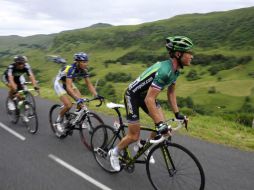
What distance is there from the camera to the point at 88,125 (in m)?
8.50

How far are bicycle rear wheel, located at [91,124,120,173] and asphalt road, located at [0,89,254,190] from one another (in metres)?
0.15

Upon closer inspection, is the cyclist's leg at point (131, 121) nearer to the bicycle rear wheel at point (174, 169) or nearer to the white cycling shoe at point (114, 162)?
the white cycling shoe at point (114, 162)

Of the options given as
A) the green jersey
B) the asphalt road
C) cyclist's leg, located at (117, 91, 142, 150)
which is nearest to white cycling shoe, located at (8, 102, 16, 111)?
the asphalt road

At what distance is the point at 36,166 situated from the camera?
24.7 ft

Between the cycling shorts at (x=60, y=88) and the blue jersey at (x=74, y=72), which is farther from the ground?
the blue jersey at (x=74, y=72)

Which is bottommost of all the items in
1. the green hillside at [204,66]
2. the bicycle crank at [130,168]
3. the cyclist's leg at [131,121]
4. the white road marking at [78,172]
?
Answer: the green hillside at [204,66]

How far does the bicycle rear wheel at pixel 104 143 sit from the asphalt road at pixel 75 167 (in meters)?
0.15

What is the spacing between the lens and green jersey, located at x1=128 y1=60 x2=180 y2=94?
221 inches

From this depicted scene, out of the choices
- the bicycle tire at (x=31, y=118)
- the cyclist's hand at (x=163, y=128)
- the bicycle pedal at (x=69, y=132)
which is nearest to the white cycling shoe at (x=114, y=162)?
the cyclist's hand at (x=163, y=128)

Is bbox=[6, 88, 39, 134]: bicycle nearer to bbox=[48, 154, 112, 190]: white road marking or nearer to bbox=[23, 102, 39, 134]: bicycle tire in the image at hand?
bbox=[23, 102, 39, 134]: bicycle tire

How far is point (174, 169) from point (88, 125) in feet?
10.4

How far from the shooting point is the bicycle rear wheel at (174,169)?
18.2 ft

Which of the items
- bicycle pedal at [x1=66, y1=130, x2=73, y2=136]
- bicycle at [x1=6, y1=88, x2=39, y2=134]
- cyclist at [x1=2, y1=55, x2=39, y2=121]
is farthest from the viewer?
cyclist at [x1=2, y1=55, x2=39, y2=121]

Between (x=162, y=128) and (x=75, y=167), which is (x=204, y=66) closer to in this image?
(x=75, y=167)
